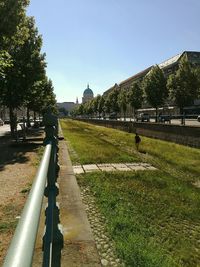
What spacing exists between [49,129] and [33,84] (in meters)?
25.4

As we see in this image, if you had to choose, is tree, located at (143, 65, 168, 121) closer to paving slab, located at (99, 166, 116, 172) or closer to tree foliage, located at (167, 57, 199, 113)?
tree foliage, located at (167, 57, 199, 113)

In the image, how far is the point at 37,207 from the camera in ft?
4.50

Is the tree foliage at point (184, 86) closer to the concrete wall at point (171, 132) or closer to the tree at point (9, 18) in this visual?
the concrete wall at point (171, 132)

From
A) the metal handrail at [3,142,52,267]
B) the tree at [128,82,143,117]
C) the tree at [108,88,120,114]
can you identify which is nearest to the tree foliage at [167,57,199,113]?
the tree at [128,82,143,117]

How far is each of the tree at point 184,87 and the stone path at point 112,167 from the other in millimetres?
42134

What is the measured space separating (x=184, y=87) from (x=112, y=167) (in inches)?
1766

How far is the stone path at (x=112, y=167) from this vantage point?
39.7 ft

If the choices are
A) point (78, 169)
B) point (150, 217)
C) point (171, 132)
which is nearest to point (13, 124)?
point (171, 132)

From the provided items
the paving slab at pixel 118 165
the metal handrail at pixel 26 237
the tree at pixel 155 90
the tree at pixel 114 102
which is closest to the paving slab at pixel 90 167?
the paving slab at pixel 118 165

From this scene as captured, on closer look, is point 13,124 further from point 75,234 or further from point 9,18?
point 75,234

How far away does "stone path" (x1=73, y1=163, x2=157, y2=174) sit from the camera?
12102mm

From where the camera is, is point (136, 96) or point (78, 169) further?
point (136, 96)

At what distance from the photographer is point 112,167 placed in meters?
12.7

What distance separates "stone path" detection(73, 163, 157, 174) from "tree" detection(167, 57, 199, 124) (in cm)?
4213
